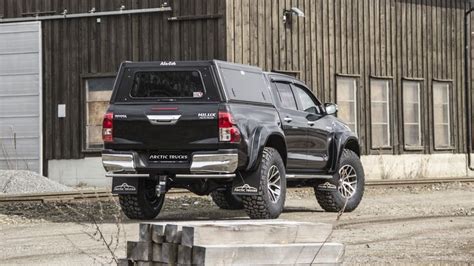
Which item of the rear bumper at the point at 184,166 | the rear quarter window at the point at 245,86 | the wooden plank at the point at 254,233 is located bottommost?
the wooden plank at the point at 254,233

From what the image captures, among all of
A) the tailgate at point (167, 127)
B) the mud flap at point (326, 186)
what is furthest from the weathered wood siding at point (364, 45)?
the tailgate at point (167, 127)

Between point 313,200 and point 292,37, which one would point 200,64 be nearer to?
point 313,200

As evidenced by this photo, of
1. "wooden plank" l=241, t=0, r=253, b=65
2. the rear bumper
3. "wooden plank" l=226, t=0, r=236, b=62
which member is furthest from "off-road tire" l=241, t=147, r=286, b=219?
"wooden plank" l=241, t=0, r=253, b=65

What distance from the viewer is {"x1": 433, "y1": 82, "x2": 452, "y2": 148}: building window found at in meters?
31.2

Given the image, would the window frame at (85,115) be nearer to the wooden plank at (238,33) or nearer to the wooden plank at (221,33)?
the wooden plank at (221,33)

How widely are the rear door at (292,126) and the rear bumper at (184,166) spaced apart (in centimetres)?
176

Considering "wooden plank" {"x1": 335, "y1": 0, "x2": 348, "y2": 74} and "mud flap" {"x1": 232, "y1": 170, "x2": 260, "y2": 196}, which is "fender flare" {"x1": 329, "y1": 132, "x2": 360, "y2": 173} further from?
"wooden plank" {"x1": 335, "y1": 0, "x2": 348, "y2": 74}

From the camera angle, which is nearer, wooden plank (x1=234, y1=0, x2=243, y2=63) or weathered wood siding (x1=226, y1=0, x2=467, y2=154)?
wooden plank (x1=234, y1=0, x2=243, y2=63)

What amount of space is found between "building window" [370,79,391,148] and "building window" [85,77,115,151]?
8.09 metres

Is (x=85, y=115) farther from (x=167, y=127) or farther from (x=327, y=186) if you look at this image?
(x=167, y=127)

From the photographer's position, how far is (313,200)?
19.4 meters

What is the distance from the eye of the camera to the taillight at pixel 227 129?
1253cm

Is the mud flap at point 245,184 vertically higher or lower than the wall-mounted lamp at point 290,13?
lower

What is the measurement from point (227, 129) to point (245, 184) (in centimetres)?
82
